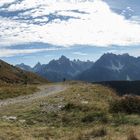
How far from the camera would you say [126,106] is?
28.1m

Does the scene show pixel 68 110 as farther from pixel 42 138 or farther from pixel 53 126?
pixel 42 138

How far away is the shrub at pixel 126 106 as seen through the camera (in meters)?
27.7

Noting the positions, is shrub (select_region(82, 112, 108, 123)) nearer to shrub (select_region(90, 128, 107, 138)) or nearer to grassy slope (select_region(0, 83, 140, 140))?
grassy slope (select_region(0, 83, 140, 140))

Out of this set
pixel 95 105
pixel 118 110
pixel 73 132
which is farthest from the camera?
pixel 95 105

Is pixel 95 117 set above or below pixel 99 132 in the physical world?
below

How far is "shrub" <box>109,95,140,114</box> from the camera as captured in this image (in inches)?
1089

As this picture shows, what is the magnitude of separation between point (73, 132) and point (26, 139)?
3.17 metres

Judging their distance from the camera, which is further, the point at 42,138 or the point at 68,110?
the point at 68,110

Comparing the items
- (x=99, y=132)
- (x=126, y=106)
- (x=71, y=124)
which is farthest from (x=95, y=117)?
(x=99, y=132)

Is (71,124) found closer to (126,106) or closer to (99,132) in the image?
(99,132)

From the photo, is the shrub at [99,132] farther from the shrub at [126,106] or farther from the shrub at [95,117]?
the shrub at [126,106]

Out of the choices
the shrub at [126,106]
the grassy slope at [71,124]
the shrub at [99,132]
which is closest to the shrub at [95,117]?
the grassy slope at [71,124]

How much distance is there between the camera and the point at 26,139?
62.1ft

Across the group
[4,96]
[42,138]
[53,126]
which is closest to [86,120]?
[53,126]
